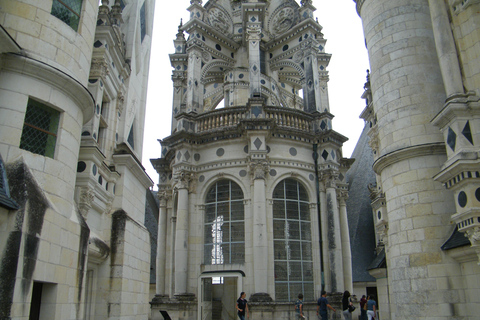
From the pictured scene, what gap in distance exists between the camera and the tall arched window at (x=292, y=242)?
17438mm

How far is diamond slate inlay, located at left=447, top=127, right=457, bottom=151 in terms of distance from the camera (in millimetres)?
8086

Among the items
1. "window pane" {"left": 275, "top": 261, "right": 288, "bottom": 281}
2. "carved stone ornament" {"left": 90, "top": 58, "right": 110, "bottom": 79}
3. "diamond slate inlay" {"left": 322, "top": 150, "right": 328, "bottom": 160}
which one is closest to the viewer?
"carved stone ornament" {"left": 90, "top": 58, "right": 110, "bottom": 79}

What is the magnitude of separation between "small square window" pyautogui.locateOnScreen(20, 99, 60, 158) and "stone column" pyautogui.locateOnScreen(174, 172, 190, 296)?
1104 centimetres

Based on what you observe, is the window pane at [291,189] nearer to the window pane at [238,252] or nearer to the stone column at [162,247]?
the window pane at [238,252]

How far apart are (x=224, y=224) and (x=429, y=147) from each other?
35.1 feet

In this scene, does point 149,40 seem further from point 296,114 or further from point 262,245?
point 262,245

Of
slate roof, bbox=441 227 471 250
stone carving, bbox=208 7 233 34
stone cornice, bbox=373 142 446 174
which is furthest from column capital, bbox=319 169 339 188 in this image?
stone carving, bbox=208 7 233 34

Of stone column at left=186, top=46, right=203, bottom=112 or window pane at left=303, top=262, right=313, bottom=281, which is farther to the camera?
stone column at left=186, top=46, right=203, bottom=112

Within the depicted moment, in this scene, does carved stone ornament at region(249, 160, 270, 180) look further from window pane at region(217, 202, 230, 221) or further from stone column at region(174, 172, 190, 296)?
stone column at region(174, 172, 190, 296)

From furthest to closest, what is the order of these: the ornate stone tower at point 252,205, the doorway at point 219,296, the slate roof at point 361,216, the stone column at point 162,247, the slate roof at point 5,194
Result: 1. the slate roof at point 361,216
2. the stone column at point 162,247
3. the ornate stone tower at point 252,205
4. the doorway at point 219,296
5. the slate roof at point 5,194

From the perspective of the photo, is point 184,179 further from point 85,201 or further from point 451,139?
point 451,139

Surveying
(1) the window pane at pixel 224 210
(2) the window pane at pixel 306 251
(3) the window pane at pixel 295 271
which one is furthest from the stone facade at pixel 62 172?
(2) the window pane at pixel 306 251

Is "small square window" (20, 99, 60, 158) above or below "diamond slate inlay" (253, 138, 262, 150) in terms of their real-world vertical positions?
below

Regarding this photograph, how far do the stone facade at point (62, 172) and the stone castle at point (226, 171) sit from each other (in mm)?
33
